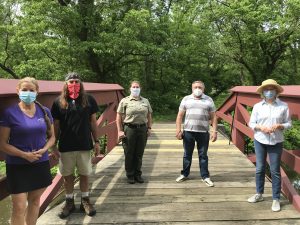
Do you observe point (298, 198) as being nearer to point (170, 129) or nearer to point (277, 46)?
point (170, 129)

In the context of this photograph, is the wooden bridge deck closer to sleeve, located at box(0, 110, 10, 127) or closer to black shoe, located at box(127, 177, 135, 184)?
black shoe, located at box(127, 177, 135, 184)

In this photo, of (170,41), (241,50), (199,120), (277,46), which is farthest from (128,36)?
(199,120)

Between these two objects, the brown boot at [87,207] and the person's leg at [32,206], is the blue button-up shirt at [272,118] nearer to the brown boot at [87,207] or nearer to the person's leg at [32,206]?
the brown boot at [87,207]

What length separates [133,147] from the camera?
5129 millimetres

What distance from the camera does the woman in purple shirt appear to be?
8.98 ft

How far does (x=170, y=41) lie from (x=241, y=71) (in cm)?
525

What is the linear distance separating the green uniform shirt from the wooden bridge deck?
2.84 feet

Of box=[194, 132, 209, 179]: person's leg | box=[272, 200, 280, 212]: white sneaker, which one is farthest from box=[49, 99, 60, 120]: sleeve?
box=[272, 200, 280, 212]: white sneaker

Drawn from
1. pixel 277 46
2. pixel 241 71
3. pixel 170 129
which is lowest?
pixel 170 129

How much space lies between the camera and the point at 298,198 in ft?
13.3

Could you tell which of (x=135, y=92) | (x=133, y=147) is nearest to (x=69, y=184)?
(x=133, y=147)

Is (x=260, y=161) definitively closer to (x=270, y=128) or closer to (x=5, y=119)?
(x=270, y=128)

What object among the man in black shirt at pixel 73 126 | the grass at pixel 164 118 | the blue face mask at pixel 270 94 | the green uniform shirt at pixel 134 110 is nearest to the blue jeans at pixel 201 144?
the green uniform shirt at pixel 134 110

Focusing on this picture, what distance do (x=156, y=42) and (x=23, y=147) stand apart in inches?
546
